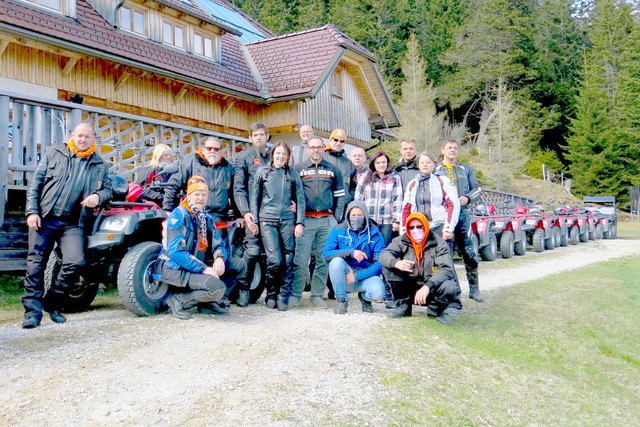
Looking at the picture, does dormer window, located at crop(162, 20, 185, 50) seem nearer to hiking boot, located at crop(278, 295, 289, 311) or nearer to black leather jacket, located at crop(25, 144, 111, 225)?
black leather jacket, located at crop(25, 144, 111, 225)

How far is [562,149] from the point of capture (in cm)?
4884

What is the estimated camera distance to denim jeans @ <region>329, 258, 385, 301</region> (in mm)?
6195

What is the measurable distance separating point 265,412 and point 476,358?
2.44 metres

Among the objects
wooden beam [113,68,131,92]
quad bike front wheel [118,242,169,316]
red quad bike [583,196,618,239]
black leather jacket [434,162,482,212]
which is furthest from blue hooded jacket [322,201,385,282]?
red quad bike [583,196,618,239]

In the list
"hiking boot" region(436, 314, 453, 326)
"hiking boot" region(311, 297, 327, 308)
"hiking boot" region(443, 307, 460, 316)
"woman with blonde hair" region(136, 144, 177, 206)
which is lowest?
"hiking boot" region(436, 314, 453, 326)

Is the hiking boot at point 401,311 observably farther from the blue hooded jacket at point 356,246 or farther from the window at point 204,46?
the window at point 204,46

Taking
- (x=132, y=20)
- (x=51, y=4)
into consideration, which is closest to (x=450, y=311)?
(x=51, y=4)

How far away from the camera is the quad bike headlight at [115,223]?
591 centimetres

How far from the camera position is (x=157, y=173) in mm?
7238

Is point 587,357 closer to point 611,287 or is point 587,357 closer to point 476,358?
point 476,358

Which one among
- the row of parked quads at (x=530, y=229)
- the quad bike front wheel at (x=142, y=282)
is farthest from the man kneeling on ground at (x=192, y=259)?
the row of parked quads at (x=530, y=229)

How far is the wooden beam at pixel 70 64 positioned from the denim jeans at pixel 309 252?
742 cm

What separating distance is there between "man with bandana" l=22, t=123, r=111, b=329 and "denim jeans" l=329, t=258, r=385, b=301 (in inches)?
98.9

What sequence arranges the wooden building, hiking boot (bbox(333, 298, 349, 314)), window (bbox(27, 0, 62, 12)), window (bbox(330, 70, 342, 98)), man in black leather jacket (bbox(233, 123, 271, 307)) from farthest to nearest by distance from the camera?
1. window (bbox(330, 70, 342, 98))
2. window (bbox(27, 0, 62, 12))
3. the wooden building
4. man in black leather jacket (bbox(233, 123, 271, 307))
5. hiking boot (bbox(333, 298, 349, 314))
